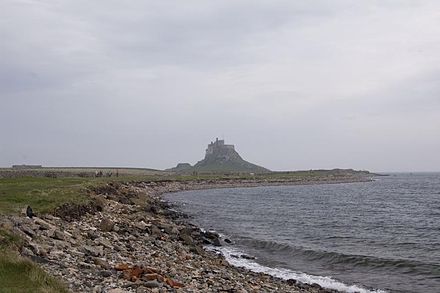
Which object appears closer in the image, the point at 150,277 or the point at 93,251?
the point at 150,277

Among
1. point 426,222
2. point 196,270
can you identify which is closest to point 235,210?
point 426,222

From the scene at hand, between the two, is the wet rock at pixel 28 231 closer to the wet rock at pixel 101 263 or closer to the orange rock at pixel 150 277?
the wet rock at pixel 101 263

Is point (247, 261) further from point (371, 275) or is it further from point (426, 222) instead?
point (426, 222)

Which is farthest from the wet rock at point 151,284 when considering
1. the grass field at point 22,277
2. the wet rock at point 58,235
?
the wet rock at point 58,235

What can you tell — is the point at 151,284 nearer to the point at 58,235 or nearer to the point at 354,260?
the point at 58,235

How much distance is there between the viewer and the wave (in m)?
29.0

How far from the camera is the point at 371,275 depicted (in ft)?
90.5

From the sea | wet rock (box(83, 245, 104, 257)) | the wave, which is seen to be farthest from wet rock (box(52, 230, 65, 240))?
the wave

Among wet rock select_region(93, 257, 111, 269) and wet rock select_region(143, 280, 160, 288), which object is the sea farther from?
wet rock select_region(143, 280, 160, 288)

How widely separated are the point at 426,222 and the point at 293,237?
20.1 metres

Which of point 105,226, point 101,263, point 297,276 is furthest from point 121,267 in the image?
point 297,276

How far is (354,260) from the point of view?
31391 millimetres

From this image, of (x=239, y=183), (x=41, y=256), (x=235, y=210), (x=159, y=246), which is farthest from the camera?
(x=239, y=183)

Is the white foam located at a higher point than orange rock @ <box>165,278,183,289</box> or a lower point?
lower
